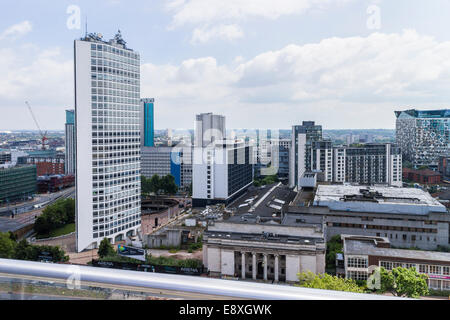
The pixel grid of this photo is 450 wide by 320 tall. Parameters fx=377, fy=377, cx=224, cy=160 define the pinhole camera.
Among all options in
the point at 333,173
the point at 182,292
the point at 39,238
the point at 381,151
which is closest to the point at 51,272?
the point at 182,292

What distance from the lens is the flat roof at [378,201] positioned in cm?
780

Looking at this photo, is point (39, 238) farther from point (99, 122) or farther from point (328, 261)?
point (328, 261)

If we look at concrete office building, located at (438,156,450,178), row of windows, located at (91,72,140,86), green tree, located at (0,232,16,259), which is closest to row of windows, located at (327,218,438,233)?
row of windows, located at (91,72,140,86)

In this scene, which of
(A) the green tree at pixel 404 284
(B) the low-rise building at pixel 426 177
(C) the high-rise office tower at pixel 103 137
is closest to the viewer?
(A) the green tree at pixel 404 284

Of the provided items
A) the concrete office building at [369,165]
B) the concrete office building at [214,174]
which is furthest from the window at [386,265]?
the concrete office building at [369,165]

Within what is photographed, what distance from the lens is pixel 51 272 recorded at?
746mm

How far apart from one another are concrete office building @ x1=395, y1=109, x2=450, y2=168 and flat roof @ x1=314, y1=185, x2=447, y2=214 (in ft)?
43.9

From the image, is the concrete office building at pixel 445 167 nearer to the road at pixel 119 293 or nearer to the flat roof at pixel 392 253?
the flat roof at pixel 392 253

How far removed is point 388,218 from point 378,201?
0.53 meters

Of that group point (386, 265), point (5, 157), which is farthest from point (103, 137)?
point (5, 157)

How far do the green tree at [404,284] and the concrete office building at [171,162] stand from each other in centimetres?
1329

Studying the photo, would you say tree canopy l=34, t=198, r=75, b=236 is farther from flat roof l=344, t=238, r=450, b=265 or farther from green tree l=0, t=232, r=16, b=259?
flat roof l=344, t=238, r=450, b=265

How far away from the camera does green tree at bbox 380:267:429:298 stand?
15.2 feet
